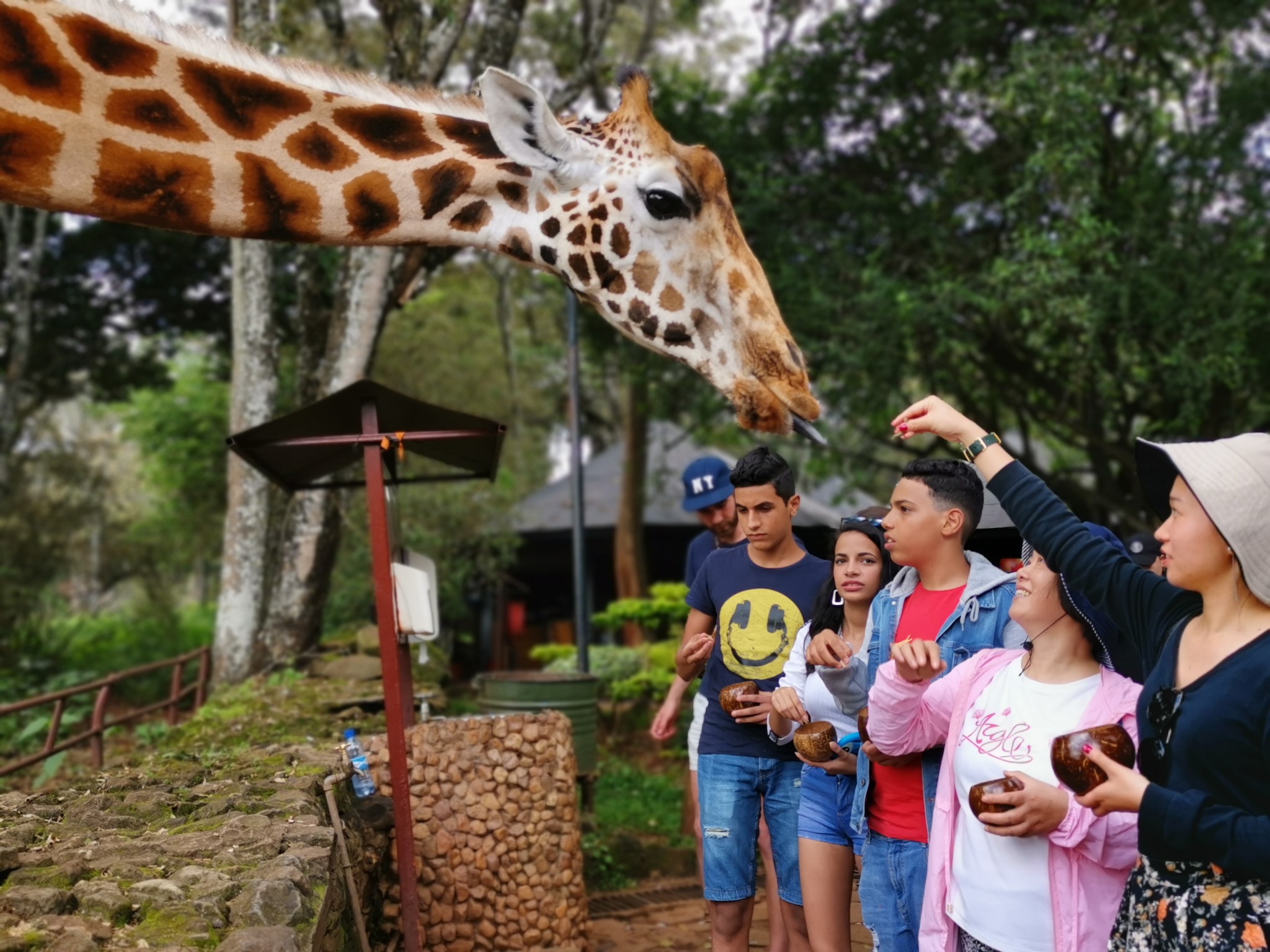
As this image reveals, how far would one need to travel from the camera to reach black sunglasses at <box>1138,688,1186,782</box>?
2.26 meters

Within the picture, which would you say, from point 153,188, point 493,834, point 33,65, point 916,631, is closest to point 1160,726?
point 916,631

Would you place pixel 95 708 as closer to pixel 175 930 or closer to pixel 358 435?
pixel 358 435

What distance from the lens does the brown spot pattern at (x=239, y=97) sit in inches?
141

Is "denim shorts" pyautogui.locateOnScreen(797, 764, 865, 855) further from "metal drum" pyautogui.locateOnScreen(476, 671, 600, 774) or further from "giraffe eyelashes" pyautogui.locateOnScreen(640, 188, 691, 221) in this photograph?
"metal drum" pyautogui.locateOnScreen(476, 671, 600, 774)

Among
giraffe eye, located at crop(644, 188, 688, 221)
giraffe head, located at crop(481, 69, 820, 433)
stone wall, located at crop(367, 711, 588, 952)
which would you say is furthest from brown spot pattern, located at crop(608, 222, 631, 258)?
stone wall, located at crop(367, 711, 588, 952)

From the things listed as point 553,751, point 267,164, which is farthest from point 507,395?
point 267,164

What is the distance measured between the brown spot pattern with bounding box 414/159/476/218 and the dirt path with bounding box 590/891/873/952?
3.79 m

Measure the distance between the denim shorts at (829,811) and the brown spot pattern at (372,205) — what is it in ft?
7.89

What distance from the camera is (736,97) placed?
14.5m

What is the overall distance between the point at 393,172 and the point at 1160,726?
2824 millimetres

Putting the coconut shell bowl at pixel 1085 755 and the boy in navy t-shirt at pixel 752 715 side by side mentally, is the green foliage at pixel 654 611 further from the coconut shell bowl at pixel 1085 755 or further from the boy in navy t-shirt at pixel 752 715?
the coconut shell bowl at pixel 1085 755

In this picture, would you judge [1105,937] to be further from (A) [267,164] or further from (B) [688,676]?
(A) [267,164]

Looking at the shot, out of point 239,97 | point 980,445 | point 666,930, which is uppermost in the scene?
point 239,97

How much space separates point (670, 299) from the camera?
377cm
